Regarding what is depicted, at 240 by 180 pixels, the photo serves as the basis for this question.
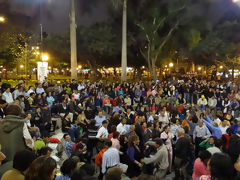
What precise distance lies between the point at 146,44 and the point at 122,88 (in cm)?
1588

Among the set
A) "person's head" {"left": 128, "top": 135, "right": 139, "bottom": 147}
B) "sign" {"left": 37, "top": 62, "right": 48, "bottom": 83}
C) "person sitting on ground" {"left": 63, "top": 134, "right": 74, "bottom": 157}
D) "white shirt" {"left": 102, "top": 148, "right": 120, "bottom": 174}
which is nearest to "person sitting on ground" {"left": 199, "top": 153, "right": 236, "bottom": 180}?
"white shirt" {"left": 102, "top": 148, "right": 120, "bottom": 174}

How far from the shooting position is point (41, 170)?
8.85 ft

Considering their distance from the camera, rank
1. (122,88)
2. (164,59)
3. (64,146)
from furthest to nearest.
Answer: (164,59) → (122,88) → (64,146)

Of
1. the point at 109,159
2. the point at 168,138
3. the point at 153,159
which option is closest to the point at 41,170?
the point at 109,159

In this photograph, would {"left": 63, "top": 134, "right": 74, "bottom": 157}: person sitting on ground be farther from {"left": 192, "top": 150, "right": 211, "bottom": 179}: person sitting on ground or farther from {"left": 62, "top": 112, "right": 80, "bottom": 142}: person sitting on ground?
{"left": 192, "top": 150, "right": 211, "bottom": 179}: person sitting on ground

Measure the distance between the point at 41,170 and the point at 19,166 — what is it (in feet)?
1.23

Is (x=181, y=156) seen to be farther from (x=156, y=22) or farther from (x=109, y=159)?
(x=156, y=22)

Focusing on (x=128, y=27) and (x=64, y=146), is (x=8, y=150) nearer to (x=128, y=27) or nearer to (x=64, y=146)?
(x=64, y=146)

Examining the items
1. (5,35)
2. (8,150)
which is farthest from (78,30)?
(8,150)

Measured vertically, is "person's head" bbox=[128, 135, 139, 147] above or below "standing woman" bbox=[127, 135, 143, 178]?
above

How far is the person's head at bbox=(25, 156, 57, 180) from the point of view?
2.65 meters

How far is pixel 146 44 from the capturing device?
1228 inches

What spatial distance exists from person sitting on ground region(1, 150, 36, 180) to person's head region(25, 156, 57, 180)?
214mm

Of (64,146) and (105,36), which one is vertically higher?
(105,36)
